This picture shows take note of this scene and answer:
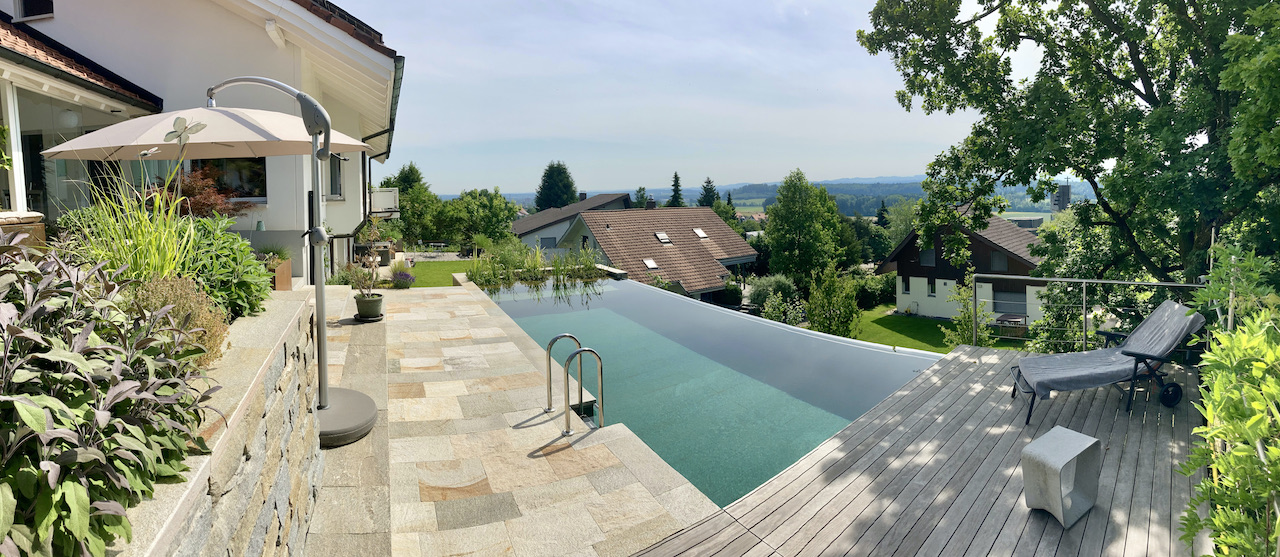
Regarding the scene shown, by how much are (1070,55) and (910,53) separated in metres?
2.45

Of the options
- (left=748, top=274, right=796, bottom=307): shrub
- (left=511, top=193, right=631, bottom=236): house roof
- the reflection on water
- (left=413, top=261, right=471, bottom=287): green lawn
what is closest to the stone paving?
the reflection on water

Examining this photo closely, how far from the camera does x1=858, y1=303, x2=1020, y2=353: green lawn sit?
3074cm

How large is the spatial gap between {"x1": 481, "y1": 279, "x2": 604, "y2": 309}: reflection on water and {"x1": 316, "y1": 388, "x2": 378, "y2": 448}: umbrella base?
208 inches

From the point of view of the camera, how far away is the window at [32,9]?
315 inches

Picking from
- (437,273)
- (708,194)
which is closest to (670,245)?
(437,273)

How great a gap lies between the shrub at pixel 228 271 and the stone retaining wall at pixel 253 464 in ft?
0.36

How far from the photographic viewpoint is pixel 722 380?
20.4 ft

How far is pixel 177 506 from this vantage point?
55.3 inches

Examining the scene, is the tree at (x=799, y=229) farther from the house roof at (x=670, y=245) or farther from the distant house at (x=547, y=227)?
the distant house at (x=547, y=227)

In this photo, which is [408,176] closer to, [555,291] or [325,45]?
[555,291]

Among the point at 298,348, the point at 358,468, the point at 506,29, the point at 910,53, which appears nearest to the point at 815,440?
the point at 358,468

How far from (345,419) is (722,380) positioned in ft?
11.1

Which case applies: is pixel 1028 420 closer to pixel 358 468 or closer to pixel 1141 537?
pixel 1141 537

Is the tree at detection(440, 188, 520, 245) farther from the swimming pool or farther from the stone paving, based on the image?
the stone paving
